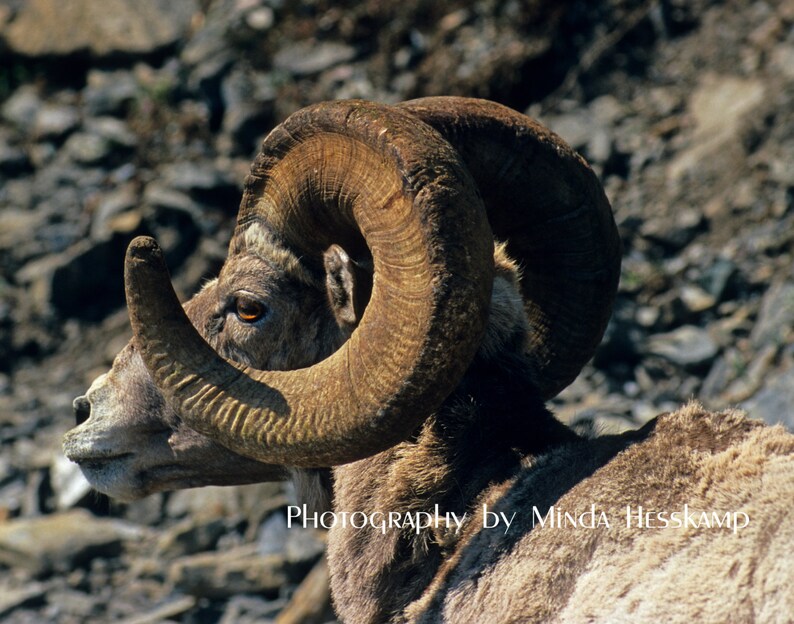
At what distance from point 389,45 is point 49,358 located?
6584 millimetres

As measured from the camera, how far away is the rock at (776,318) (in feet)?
39.4

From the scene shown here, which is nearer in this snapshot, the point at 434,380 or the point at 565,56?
the point at 434,380

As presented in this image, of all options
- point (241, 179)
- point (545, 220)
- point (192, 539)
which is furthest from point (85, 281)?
point (545, 220)

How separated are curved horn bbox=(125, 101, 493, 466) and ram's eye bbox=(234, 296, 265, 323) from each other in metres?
0.50

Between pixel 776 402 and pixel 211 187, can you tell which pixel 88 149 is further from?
pixel 776 402

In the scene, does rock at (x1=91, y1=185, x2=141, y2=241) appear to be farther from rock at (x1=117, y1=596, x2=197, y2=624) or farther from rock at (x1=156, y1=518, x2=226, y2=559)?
rock at (x1=117, y1=596, x2=197, y2=624)

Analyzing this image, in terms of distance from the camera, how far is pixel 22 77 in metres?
19.8

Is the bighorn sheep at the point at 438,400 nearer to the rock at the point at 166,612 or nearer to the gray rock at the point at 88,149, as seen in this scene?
the rock at the point at 166,612

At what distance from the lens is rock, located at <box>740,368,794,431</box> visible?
32.8 feet

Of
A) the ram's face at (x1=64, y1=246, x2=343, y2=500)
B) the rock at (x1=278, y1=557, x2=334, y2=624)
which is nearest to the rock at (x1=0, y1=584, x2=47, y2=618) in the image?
the rock at (x1=278, y1=557, x2=334, y2=624)

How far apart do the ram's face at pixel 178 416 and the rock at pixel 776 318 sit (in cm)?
696

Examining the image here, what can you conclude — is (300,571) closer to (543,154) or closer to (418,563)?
(418,563)

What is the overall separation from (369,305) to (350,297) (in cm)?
58

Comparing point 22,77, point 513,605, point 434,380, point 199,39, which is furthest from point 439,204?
point 22,77
